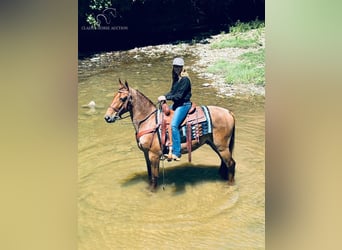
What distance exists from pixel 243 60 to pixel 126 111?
0.95m

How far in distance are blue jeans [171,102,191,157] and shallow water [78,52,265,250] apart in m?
0.11

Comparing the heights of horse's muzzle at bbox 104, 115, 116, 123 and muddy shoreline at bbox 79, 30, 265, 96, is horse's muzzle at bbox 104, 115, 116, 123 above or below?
below

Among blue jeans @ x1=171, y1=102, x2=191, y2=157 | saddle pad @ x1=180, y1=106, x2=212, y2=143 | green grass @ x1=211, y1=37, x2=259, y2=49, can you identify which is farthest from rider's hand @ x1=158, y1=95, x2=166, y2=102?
green grass @ x1=211, y1=37, x2=259, y2=49

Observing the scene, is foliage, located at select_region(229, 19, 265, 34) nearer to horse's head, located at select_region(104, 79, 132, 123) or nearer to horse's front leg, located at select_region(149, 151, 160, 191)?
horse's head, located at select_region(104, 79, 132, 123)

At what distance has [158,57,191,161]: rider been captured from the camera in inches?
155

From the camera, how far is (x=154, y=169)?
4008 mm

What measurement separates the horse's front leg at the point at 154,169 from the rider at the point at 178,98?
127 millimetres

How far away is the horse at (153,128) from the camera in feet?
13.0

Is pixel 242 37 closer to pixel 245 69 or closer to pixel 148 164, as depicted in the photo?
pixel 245 69

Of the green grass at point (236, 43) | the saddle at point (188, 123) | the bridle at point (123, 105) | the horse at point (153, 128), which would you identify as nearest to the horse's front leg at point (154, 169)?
the horse at point (153, 128)
